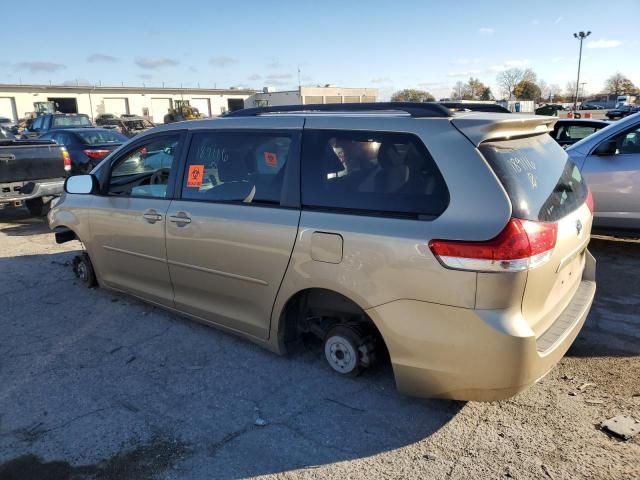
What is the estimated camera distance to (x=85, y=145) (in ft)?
39.5

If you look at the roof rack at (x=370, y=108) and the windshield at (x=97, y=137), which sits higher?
the roof rack at (x=370, y=108)

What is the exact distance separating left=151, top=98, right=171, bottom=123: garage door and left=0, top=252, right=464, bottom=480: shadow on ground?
7606 cm

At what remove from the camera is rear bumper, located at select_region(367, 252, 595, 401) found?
8.33 feet

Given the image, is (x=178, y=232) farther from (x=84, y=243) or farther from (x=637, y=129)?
(x=637, y=129)

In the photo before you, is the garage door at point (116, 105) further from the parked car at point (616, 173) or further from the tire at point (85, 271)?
the parked car at point (616, 173)

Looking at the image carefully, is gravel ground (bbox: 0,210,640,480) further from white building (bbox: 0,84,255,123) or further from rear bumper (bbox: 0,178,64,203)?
white building (bbox: 0,84,255,123)

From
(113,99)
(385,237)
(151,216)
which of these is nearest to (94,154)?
(151,216)

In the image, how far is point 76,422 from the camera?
3.08 metres

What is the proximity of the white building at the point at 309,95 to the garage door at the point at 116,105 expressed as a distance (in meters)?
19.6

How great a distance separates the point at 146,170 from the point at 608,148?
17.2 ft

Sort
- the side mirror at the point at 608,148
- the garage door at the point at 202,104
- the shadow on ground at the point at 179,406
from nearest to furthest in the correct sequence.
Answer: the shadow on ground at the point at 179,406
the side mirror at the point at 608,148
the garage door at the point at 202,104

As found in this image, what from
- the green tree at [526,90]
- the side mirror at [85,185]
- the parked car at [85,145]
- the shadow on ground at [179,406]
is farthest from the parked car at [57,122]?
the green tree at [526,90]

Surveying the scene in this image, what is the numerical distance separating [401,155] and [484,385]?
132cm

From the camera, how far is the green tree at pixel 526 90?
276 feet
